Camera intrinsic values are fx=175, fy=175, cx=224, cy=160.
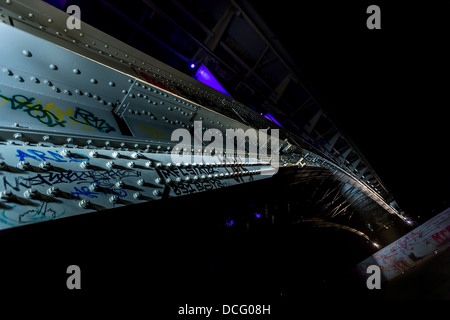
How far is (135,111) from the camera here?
3262mm

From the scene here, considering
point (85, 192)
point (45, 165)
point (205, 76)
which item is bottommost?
point (85, 192)

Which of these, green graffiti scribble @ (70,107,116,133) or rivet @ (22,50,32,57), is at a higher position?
rivet @ (22,50,32,57)

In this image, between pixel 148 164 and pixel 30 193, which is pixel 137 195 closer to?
pixel 148 164

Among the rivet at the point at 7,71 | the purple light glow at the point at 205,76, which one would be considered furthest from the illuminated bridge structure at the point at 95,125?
the purple light glow at the point at 205,76

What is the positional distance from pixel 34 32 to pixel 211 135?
135 inches

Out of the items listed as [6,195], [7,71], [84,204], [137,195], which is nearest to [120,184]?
[137,195]

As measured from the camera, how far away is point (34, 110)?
85.4 inches

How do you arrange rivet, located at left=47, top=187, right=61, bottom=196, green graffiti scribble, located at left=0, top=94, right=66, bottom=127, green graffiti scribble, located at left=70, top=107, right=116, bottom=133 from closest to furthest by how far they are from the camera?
rivet, located at left=47, top=187, right=61, bottom=196 < green graffiti scribble, located at left=0, top=94, right=66, bottom=127 < green graffiti scribble, located at left=70, top=107, right=116, bottom=133

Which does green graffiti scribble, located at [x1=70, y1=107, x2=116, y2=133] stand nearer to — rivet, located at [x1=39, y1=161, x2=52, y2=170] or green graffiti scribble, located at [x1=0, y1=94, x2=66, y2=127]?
green graffiti scribble, located at [x1=0, y1=94, x2=66, y2=127]

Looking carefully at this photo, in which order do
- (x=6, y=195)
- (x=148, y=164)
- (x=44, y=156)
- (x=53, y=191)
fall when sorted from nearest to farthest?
(x=6, y=195) < (x=53, y=191) < (x=44, y=156) < (x=148, y=164)

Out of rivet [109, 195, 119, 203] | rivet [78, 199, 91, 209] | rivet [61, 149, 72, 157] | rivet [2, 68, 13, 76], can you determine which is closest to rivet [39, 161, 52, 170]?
rivet [61, 149, 72, 157]

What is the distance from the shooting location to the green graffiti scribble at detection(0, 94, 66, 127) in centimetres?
206
